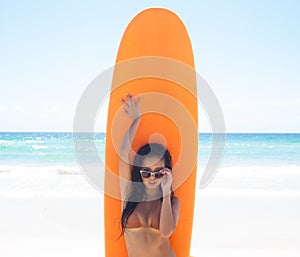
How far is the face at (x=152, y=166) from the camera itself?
9.98 feet

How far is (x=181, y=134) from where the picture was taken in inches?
134

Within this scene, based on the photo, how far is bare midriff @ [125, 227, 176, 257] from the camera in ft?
10.3

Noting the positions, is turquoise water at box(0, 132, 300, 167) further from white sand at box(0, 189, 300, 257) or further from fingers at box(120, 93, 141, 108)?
fingers at box(120, 93, 141, 108)

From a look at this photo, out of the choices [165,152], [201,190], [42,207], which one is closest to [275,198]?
[201,190]

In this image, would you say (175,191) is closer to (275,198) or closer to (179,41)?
(179,41)

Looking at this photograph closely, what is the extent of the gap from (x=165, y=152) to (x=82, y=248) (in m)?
1.66

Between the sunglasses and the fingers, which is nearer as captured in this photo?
the sunglasses

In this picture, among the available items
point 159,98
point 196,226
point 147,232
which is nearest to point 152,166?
point 147,232

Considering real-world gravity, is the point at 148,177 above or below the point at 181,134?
below

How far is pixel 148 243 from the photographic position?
123 inches

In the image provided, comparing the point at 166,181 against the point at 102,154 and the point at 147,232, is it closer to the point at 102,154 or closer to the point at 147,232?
the point at 147,232

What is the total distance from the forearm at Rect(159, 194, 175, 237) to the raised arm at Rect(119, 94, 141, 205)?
0.35m

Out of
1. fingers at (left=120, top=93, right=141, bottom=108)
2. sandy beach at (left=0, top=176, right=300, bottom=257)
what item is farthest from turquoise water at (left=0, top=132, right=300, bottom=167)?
fingers at (left=120, top=93, right=141, bottom=108)

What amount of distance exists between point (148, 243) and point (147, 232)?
8cm
